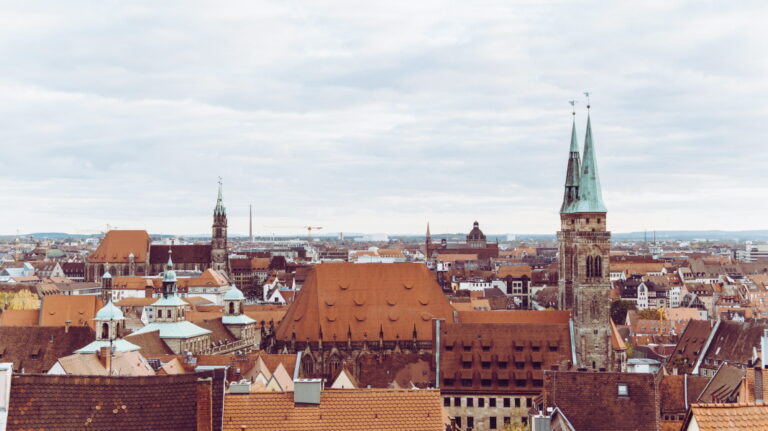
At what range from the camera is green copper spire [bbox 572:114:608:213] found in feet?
310

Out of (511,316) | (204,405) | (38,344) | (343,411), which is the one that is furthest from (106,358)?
(511,316)

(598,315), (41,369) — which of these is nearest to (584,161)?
(598,315)

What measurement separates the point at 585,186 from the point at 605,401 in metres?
49.7

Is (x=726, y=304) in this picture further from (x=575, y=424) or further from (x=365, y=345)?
(x=575, y=424)

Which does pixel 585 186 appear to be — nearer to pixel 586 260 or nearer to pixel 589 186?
pixel 589 186

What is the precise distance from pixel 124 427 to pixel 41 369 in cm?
6745

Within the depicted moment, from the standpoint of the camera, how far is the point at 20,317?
4692 inches

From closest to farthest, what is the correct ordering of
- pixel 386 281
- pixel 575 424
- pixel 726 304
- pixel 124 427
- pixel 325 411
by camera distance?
pixel 124 427 → pixel 325 411 → pixel 575 424 → pixel 386 281 → pixel 726 304

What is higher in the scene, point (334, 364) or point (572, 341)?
point (572, 341)

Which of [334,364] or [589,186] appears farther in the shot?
[589,186]

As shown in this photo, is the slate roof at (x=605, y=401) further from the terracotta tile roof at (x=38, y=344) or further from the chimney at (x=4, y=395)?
the terracotta tile roof at (x=38, y=344)

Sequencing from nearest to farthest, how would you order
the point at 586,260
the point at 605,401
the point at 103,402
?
the point at 103,402, the point at 605,401, the point at 586,260

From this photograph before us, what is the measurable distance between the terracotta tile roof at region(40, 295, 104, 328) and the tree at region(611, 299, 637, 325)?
294 feet

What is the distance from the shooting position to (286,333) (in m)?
90.8
